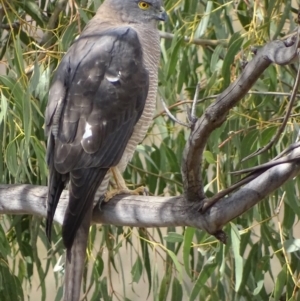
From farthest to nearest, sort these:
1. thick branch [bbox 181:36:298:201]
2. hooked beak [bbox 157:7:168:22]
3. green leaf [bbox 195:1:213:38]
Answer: hooked beak [bbox 157:7:168:22]
green leaf [bbox 195:1:213:38]
thick branch [bbox 181:36:298:201]

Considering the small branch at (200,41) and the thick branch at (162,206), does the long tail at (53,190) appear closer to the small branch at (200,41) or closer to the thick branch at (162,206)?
the thick branch at (162,206)

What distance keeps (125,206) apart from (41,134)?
570mm

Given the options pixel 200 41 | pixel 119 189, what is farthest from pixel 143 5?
pixel 119 189

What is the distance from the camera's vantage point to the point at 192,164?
71.7 inches

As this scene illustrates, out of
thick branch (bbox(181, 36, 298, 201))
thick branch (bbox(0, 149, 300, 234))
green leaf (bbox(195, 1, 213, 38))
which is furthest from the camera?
green leaf (bbox(195, 1, 213, 38))

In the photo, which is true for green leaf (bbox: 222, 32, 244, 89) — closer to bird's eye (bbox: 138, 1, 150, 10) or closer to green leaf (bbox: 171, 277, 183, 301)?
bird's eye (bbox: 138, 1, 150, 10)

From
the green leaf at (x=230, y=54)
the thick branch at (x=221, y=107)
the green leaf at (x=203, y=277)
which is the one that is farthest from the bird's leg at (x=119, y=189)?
the thick branch at (x=221, y=107)

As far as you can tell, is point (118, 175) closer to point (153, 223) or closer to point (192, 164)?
point (153, 223)

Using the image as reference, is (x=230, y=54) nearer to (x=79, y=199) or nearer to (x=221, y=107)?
(x=79, y=199)

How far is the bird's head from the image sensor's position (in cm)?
272

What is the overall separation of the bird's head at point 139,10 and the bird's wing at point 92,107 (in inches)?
5.7

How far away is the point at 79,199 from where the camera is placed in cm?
216

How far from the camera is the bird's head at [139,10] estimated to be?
2717mm

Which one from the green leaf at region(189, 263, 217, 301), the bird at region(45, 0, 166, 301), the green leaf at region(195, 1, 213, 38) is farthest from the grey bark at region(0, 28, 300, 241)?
the green leaf at region(195, 1, 213, 38)
